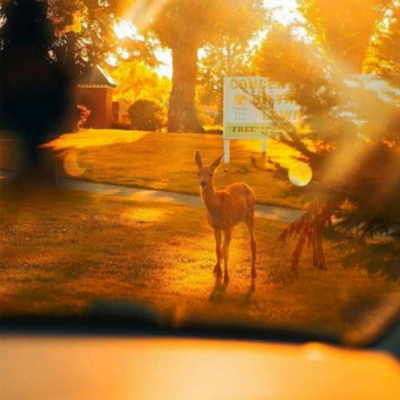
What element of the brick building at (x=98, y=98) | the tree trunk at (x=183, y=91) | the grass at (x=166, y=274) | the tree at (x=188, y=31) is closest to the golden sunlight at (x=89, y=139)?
the tree trunk at (x=183, y=91)

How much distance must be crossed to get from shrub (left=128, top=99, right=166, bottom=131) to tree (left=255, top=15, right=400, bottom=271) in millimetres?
42950

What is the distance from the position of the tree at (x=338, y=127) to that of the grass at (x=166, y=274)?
A: 2.79 ft

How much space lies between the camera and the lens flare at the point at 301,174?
9.15 metres

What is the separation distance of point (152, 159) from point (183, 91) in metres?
12.8

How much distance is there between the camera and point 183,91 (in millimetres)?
42312

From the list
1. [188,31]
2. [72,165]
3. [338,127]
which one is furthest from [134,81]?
[338,127]

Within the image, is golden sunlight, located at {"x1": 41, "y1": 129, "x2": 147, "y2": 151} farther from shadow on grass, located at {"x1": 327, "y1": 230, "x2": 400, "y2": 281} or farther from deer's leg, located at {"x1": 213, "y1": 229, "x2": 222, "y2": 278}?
shadow on grass, located at {"x1": 327, "y1": 230, "x2": 400, "y2": 281}

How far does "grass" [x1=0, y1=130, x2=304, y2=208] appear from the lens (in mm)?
23847

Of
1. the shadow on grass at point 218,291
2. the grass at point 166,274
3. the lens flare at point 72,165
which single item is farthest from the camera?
the lens flare at point 72,165

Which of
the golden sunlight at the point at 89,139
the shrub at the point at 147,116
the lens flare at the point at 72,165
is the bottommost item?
the shrub at the point at 147,116

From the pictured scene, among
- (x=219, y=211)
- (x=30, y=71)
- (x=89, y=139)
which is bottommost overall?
(x=89, y=139)

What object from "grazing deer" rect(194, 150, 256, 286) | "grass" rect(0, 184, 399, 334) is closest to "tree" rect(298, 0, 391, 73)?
"grass" rect(0, 184, 399, 334)

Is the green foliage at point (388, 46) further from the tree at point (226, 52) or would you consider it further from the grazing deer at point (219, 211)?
the tree at point (226, 52)

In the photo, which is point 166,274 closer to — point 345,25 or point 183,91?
point 345,25
